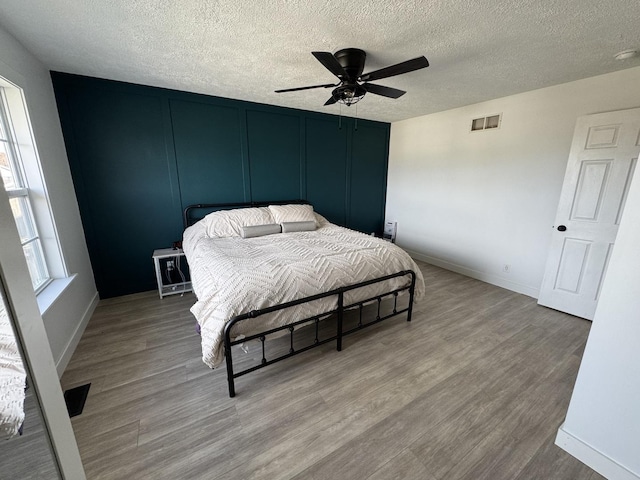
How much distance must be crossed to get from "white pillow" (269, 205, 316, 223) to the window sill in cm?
215

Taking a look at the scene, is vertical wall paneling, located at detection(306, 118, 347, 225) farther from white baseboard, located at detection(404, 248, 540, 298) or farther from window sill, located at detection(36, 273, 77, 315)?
window sill, located at detection(36, 273, 77, 315)

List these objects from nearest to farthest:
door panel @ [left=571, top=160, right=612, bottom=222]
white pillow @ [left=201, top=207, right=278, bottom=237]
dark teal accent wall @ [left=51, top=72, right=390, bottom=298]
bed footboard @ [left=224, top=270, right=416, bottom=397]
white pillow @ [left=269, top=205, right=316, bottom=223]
→ bed footboard @ [left=224, top=270, right=416, bottom=397] → door panel @ [left=571, top=160, right=612, bottom=222] → dark teal accent wall @ [left=51, top=72, right=390, bottom=298] → white pillow @ [left=201, top=207, right=278, bottom=237] → white pillow @ [left=269, top=205, right=316, bottom=223]

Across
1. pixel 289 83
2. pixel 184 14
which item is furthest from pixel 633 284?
pixel 289 83

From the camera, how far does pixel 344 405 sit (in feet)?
5.53

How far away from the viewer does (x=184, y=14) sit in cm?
162

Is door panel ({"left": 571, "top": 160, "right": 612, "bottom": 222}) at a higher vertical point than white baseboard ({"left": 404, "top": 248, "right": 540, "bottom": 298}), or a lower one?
higher

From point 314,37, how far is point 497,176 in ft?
9.62

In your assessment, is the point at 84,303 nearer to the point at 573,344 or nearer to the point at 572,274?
the point at 573,344

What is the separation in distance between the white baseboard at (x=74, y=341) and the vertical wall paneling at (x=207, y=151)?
1.53 m

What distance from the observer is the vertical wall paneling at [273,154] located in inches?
144

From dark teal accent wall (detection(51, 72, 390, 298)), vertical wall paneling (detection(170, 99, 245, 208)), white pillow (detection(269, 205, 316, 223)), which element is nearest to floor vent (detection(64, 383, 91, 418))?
dark teal accent wall (detection(51, 72, 390, 298))

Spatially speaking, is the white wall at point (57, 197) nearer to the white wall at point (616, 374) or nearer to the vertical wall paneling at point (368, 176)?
the white wall at point (616, 374)

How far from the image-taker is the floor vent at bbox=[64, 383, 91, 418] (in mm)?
1605

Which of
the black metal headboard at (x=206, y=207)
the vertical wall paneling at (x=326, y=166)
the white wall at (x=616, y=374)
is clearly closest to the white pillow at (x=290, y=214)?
the black metal headboard at (x=206, y=207)
